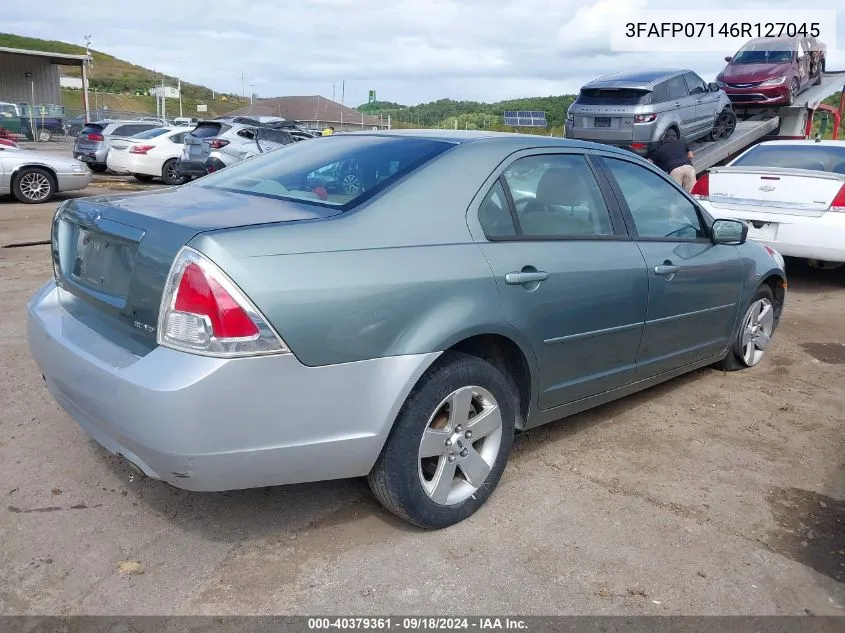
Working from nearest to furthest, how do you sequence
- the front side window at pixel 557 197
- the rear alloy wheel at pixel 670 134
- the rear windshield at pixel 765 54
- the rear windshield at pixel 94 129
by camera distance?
the front side window at pixel 557 197 < the rear alloy wheel at pixel 670 134 < the rear windshield at pixel 765 54 < the rear windshield at pixel 94 129

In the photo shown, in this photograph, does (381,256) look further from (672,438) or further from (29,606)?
(672,438)

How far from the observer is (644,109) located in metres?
11.5

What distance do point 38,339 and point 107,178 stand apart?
58.2 feet

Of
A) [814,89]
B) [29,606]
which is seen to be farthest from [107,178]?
[29,606]

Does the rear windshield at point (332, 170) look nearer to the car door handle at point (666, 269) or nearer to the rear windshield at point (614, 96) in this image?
the car door handle at point (666, 269)

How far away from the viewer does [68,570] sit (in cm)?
258

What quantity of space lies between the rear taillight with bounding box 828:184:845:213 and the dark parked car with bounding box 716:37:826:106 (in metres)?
8.01

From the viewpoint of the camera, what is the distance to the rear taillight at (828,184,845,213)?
7.02 m

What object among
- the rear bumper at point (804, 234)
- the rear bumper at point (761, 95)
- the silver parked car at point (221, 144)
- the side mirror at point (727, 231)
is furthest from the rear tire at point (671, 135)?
the side mirror at point (727, 231)

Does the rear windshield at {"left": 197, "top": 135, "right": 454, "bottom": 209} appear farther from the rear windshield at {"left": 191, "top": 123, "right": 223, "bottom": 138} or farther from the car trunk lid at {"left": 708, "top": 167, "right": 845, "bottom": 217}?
the rear windshield at {"left": 191, "top": 123, "right": 223, "bottom": 138}

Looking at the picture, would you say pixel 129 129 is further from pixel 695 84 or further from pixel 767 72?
pixel 767 72

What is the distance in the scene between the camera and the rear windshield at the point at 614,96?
11523mm

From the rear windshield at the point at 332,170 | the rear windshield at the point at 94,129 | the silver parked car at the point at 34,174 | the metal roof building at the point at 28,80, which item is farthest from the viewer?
the metal roof building at the point at 28,80

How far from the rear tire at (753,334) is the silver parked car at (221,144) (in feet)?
36.7
